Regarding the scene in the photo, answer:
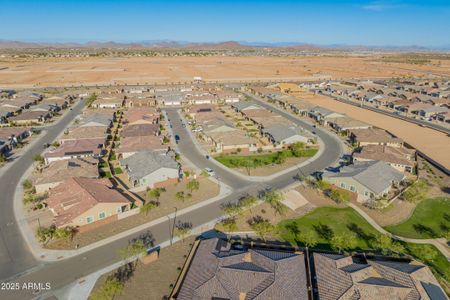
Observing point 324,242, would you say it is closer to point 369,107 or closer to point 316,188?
point 316,188

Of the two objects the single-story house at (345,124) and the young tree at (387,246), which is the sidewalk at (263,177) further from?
the young tree at (387,246)

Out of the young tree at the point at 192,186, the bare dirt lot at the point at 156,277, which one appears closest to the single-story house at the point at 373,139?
the young tree at the point at 192,186

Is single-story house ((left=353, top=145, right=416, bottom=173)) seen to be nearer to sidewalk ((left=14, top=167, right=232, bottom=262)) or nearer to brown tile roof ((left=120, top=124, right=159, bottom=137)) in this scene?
sidewalk ((left=14, top=167, right=232, bottom=262))

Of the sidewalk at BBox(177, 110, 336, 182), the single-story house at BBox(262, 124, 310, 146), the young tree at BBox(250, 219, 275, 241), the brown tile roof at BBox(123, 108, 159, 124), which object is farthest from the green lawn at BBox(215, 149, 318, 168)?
the brown tile roof at BBox(123, 108, 159, 124)

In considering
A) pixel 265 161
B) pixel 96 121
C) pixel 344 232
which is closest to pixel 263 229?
pixel 344 232

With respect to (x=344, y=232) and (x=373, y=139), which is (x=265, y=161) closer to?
(x=344, y=232)

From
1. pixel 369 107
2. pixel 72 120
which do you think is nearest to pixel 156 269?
pixel 72 120
